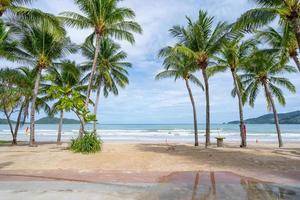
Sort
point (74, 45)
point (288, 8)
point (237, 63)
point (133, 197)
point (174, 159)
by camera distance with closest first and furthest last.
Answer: point (133, 197) < point (288, 8) < point (174, 159) < point (237, 63) < point (74, 45)

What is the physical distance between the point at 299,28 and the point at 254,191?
784cm

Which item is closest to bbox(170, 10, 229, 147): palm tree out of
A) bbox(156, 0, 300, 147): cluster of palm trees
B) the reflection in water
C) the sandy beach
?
bbox(156, 0, 300, 147): cluster of palm trees

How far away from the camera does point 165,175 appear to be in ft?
32.8

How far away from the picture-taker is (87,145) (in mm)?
16406

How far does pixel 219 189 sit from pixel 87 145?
32.6 feet

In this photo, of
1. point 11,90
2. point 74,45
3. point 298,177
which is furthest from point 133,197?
point 74,45

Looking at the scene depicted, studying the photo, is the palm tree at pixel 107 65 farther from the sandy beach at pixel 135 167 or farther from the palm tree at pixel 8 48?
the sandy beach at pixel 135 167

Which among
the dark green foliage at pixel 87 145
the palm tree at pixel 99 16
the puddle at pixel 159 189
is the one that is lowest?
the puddle at pixel 159 189

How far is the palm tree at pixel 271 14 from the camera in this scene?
12445 mm

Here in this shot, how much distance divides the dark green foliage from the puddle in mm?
6894

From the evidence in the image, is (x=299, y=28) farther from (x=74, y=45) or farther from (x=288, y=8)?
(x=74, y=45)

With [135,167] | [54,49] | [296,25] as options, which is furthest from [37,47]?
[296,25]

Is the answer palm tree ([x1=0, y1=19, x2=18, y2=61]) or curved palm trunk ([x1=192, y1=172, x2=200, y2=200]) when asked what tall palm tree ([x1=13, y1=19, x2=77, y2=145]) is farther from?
curved palm trunk ([x1=192, y1=172, x2=200, y2=200])

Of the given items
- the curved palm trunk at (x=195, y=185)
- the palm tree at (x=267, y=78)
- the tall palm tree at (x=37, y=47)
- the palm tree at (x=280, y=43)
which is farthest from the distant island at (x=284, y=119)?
the curved palm trunk at (x=195, y=185)
